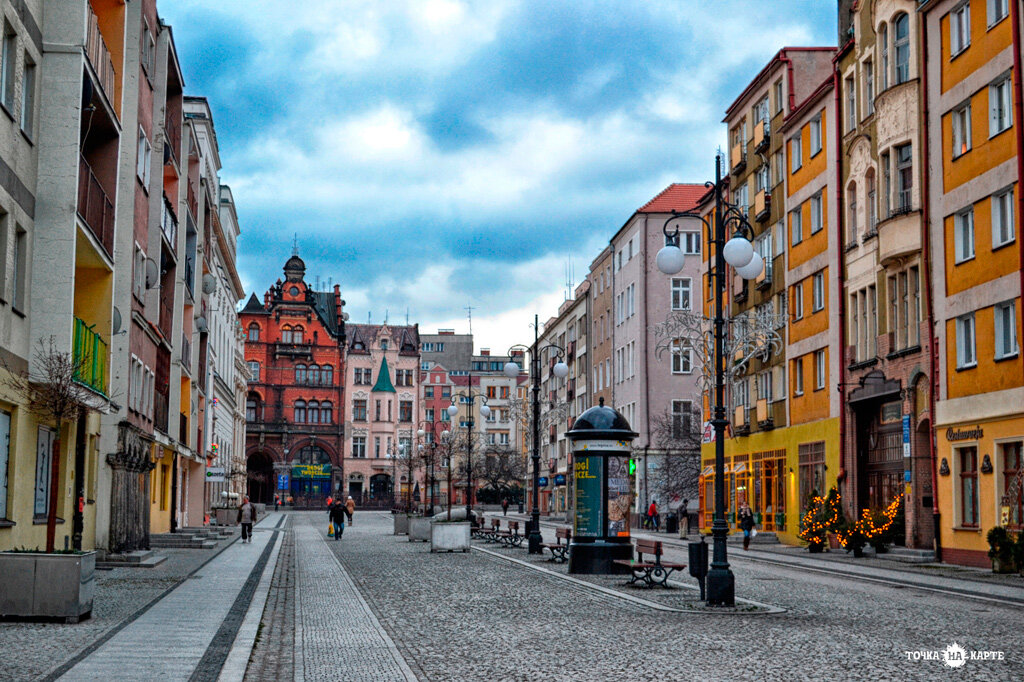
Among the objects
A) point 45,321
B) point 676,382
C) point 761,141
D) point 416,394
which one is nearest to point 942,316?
point 761,141

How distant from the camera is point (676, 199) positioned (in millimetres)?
71875

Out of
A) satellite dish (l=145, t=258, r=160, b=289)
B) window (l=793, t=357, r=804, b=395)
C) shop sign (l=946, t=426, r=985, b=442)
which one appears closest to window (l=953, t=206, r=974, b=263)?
shop sign (l=946, t=426, r=985, b=442)

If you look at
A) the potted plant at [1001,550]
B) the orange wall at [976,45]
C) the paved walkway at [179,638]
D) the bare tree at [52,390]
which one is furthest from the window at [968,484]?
the bare tree at [52,390]

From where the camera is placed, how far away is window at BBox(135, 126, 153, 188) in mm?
33406

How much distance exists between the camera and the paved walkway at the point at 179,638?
11.3 metres

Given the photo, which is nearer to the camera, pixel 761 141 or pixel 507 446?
pixel 761 141

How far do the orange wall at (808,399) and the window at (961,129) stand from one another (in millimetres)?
11397

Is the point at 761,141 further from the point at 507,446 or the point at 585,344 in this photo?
the point at 507,446

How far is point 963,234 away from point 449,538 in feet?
54.4

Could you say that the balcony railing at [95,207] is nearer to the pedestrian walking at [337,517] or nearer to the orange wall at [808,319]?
the pedestrian walking at [337,517]

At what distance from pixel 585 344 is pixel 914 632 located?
74114mm

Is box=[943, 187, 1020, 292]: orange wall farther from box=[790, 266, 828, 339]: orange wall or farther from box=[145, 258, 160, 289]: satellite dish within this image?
box=[145, 258, 160, 289]: satellite dish

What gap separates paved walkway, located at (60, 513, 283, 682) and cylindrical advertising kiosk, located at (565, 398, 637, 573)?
7172 millimetres

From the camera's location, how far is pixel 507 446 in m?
141
